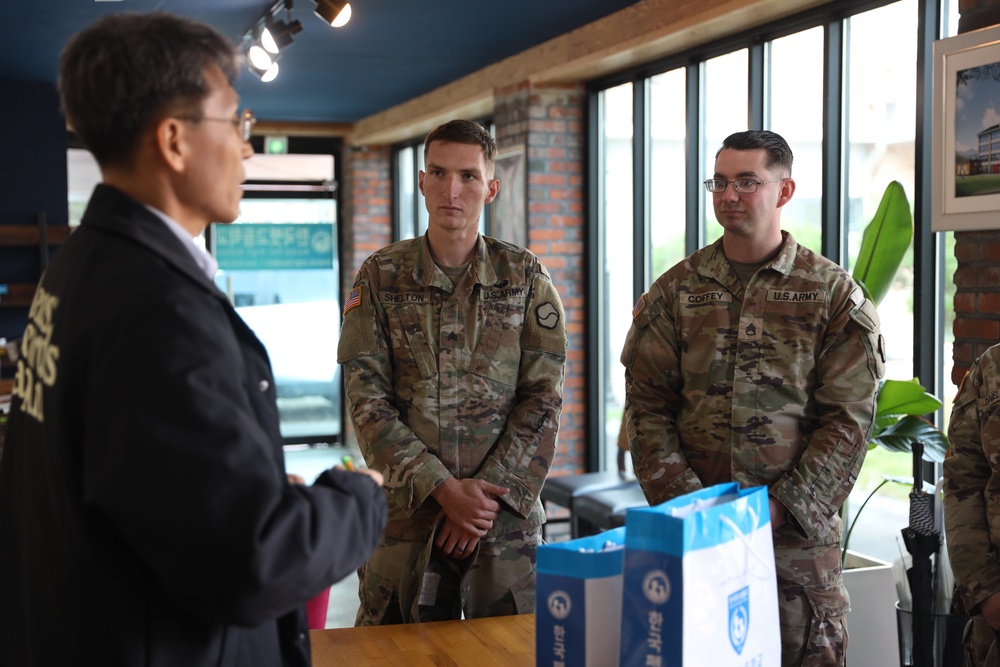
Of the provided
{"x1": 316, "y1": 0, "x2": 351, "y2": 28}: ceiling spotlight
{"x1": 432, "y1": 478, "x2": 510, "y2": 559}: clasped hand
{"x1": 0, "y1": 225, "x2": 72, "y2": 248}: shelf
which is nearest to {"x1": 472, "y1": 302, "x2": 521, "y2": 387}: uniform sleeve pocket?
{"x1": 432, "y1": 478, "x2": 510, "y2": 559}: clasped hand

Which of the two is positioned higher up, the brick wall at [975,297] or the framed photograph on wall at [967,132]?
the framed photograph on wall at [967,132]

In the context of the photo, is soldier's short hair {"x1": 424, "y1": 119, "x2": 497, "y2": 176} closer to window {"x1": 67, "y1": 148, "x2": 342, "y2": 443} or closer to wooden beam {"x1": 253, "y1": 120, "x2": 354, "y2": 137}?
wooden beam {"x1": 253, "y1": 120, "x2": 354, "y2": 137}

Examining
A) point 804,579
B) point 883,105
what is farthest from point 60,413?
point 883,105

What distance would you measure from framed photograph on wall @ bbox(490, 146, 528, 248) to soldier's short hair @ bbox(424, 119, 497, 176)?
3.56 meters

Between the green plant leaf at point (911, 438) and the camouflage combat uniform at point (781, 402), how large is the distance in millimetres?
969

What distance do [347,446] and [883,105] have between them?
6.94 meters

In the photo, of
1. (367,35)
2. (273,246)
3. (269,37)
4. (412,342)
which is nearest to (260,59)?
(269,37)

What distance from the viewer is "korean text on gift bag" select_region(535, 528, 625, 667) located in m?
1.22

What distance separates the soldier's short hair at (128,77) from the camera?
1.07 meters

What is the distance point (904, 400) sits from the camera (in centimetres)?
318

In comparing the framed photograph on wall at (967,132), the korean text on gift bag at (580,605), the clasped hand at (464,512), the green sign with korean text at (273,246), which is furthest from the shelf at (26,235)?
the korean text on gift bag at (580,605)

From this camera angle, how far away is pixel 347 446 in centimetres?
980

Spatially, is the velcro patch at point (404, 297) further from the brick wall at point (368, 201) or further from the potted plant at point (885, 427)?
the brick wall at point (368, 201)

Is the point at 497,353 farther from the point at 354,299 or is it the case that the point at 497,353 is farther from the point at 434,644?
the point at 434,644
